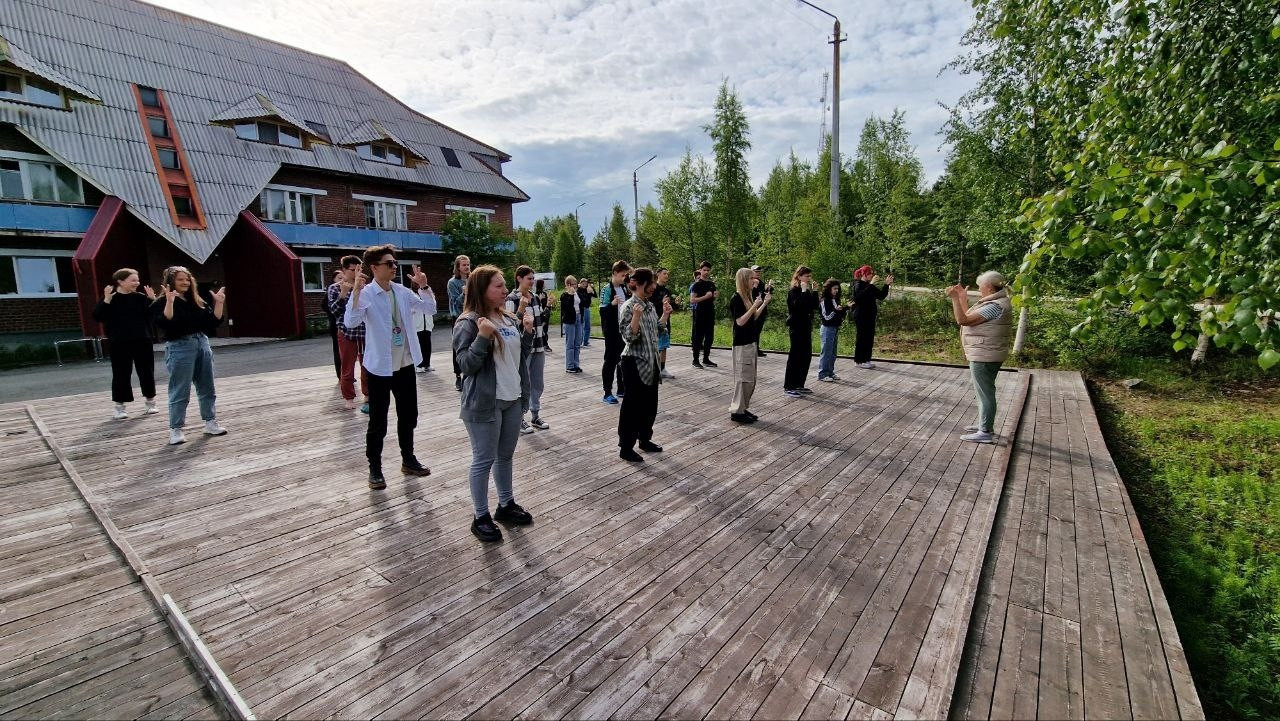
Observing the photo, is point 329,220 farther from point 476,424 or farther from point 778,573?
point 778,573

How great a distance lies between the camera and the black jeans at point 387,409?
4.73m

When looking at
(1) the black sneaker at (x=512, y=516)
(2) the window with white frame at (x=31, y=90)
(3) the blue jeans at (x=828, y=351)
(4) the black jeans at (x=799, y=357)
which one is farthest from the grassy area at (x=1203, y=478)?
(2) the window with white frame at (x=31, y=90)

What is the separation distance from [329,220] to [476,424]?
77.6ft

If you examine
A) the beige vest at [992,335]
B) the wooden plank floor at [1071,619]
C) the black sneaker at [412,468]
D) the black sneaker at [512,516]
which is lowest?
the wooden plank floor at [1071,619]

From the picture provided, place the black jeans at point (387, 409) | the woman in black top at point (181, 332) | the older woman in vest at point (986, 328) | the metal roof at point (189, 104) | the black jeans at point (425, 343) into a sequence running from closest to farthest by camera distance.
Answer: the black jeans at point (387, 409)
the older woman in vest at point (986, 328)
the woman in black top at point (181, 332)
the black jeans at point (425, 343)
the metal roof at point (189, 104)

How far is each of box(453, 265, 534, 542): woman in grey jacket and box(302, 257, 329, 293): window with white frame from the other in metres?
22.1

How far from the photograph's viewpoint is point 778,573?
11.2ft

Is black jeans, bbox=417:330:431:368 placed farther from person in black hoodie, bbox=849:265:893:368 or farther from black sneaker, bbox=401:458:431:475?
person in black hoodie, bbox=849:265:893:368

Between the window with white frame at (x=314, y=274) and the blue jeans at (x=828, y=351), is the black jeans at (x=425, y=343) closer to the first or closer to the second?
the blue jeans at (x=828, y=351)

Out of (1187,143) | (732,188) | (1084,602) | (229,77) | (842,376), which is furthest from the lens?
(732,188)

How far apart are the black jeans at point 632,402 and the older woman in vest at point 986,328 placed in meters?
3.29

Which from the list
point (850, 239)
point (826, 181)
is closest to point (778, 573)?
point (850, 239)

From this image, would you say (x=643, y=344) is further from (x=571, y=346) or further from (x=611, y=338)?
(x=571, y=346)

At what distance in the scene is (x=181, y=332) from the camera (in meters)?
5.89
